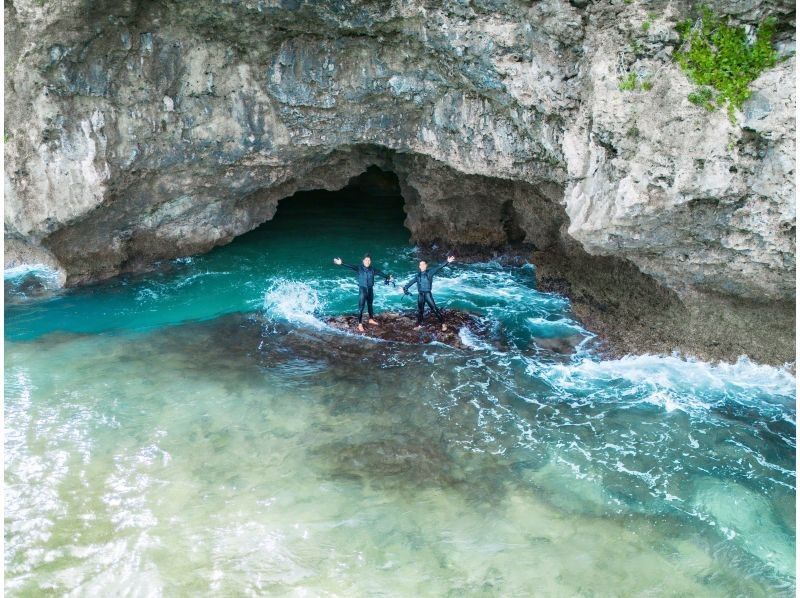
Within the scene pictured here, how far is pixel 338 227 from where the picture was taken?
2192 centimetres

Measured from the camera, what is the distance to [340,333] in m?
15.0

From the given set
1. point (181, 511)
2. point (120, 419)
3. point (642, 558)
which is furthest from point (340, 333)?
point (642, 558)

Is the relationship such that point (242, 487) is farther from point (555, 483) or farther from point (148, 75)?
point (148, 75)

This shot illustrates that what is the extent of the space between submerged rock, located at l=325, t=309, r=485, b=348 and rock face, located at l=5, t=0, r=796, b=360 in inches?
133

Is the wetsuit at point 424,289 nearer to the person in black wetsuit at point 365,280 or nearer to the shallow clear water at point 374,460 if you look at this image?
the person in black wetsuit at point 365,280

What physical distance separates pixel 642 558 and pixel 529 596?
5.81 feet

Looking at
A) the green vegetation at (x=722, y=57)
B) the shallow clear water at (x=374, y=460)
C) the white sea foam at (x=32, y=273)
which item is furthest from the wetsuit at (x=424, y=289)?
the white sea foam at (x=32, y=273)

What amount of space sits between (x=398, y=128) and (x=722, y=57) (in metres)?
7.42

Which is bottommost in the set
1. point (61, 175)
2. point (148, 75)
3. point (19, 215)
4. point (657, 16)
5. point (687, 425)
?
point (687, 425)

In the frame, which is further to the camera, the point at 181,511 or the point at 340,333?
the point at 340,333

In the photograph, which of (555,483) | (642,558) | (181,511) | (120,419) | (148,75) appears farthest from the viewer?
(148,75)

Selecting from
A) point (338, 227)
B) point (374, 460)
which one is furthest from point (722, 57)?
point (338, 227)

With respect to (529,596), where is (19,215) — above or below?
above

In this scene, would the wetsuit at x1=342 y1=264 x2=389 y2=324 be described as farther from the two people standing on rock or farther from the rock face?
the rock face
